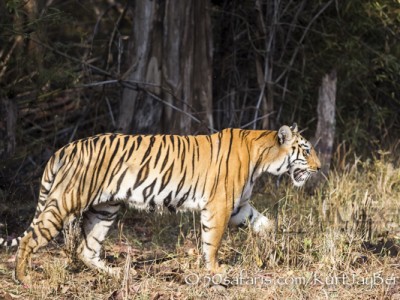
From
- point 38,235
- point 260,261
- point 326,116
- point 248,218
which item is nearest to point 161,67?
point 326,116

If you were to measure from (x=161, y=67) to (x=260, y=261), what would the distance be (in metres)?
3.48

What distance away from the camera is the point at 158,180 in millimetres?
6219

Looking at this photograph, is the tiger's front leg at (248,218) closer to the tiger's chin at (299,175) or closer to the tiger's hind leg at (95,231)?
the tiger's chin at (299,175)

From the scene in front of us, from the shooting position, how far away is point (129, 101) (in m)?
9.10

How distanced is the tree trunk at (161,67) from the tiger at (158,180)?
255cm

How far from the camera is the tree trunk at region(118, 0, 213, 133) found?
8.99 meters

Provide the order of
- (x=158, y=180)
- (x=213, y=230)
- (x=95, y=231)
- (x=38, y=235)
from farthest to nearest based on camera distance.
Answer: (x=95, y=231) → (x=158, y=180) → (x=213, y=230) → (x=38, y=235)

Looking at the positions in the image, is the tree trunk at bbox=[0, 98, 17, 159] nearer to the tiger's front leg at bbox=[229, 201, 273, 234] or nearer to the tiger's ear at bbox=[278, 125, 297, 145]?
the tiger's front leg at bbox=[229, 201, 273, 234]

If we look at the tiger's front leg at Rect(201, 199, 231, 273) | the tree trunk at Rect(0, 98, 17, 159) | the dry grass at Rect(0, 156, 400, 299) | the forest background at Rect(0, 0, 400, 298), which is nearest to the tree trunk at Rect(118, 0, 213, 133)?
the forest background at Rect(0, 0, 400, 298)

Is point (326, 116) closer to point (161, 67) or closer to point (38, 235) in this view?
point (161, 67)

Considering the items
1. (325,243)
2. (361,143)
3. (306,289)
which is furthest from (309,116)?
(306,289)

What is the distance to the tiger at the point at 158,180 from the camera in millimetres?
5980

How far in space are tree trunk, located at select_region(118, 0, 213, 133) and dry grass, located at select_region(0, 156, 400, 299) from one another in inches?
59.2

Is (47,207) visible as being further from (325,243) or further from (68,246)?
(325,243)
